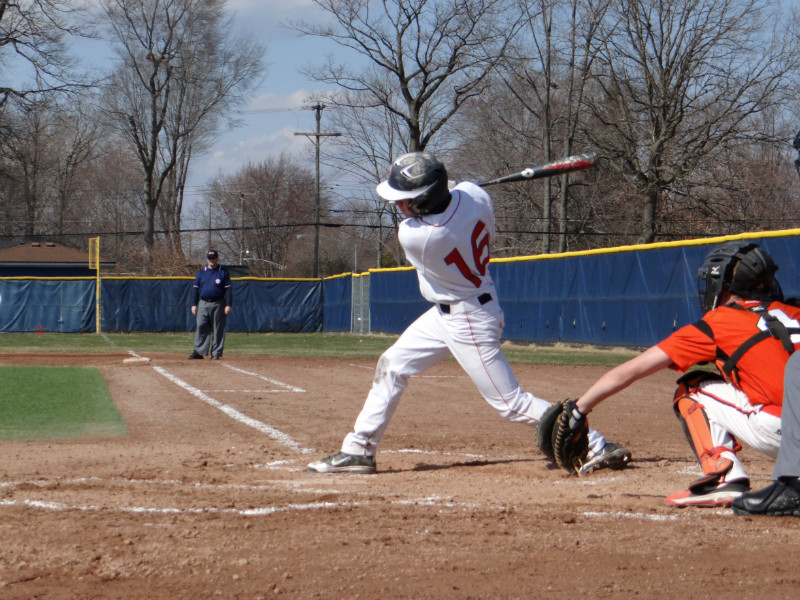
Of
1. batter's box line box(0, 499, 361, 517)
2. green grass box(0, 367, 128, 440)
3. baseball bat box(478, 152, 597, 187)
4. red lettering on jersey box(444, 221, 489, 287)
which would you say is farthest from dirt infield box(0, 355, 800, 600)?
Result: baseball bat box(478, 152, 597, 187)

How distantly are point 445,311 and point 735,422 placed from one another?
1.75 m

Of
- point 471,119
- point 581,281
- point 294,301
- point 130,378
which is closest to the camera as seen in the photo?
point 130,378

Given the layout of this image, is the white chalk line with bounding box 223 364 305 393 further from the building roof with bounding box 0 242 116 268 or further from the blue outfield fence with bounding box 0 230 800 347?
the building roof with bounding box 0 242 116 268

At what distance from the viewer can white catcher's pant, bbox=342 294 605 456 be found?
5.15 metres

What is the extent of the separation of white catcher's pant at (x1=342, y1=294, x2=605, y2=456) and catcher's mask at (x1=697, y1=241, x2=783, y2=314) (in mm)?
1340

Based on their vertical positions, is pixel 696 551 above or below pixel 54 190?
below

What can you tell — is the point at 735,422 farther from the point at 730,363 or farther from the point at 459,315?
the point at 459,315

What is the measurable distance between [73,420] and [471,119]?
32.4m

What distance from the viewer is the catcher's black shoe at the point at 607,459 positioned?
5.27 meters

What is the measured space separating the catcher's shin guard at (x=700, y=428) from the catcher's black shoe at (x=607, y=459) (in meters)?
0.91

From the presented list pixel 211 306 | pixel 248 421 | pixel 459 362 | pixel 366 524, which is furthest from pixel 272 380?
pixel 366 524

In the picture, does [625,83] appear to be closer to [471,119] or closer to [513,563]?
[471,119]

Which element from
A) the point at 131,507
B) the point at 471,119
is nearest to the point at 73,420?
the point at 131,507

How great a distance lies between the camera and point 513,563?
3.35 meters
